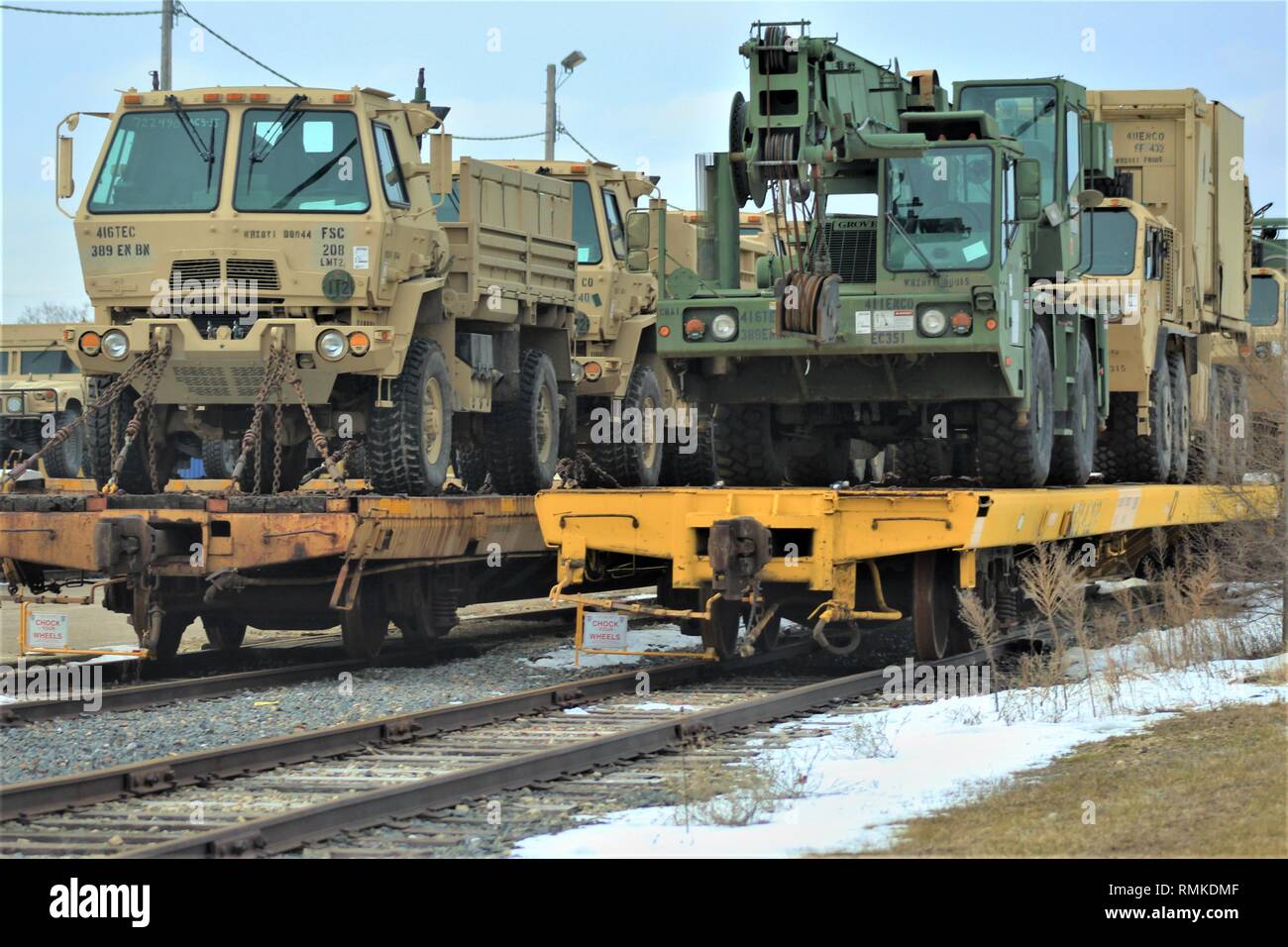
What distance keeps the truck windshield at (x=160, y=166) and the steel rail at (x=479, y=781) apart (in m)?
5.32

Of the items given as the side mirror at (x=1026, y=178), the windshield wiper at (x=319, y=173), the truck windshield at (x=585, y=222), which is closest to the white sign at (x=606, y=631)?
the windshield wiper at (x=319, y=173)

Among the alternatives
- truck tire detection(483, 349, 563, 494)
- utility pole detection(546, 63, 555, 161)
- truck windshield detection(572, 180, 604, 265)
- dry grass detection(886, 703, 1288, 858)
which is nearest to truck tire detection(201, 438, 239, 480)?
truck tire detection(483, 349, 563, 494)

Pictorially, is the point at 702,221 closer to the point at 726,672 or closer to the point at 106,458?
the point at 726,672

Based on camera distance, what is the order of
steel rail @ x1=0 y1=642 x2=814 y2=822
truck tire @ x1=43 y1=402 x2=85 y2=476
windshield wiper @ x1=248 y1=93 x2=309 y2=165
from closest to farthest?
1. steel rail @ x1=0 y1=642 x2=814 y2=822
2. windshield wiper @ x1=248 y1=93 x2=309 y2=165
3. truck tire @ x1=43 y1=402 x2=85 y2=476

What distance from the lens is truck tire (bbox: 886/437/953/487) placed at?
1411 cm

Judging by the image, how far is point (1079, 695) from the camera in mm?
11469

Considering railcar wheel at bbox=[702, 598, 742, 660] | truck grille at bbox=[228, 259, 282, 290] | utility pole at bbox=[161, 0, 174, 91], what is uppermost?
utility pole at bbox=[161, 0, 174, 91]

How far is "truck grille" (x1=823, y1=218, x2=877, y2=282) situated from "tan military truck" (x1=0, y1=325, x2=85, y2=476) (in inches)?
620

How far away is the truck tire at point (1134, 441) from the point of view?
17438mm

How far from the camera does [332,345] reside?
1330 cm

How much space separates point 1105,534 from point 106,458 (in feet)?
25.6

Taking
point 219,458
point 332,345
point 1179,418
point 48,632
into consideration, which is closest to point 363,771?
point 48,632

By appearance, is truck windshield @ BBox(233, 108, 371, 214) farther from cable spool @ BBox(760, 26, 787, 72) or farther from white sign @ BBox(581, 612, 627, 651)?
white sign @ BBox(581, 612, 627, 651)

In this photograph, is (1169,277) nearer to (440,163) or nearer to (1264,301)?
(440,163)
